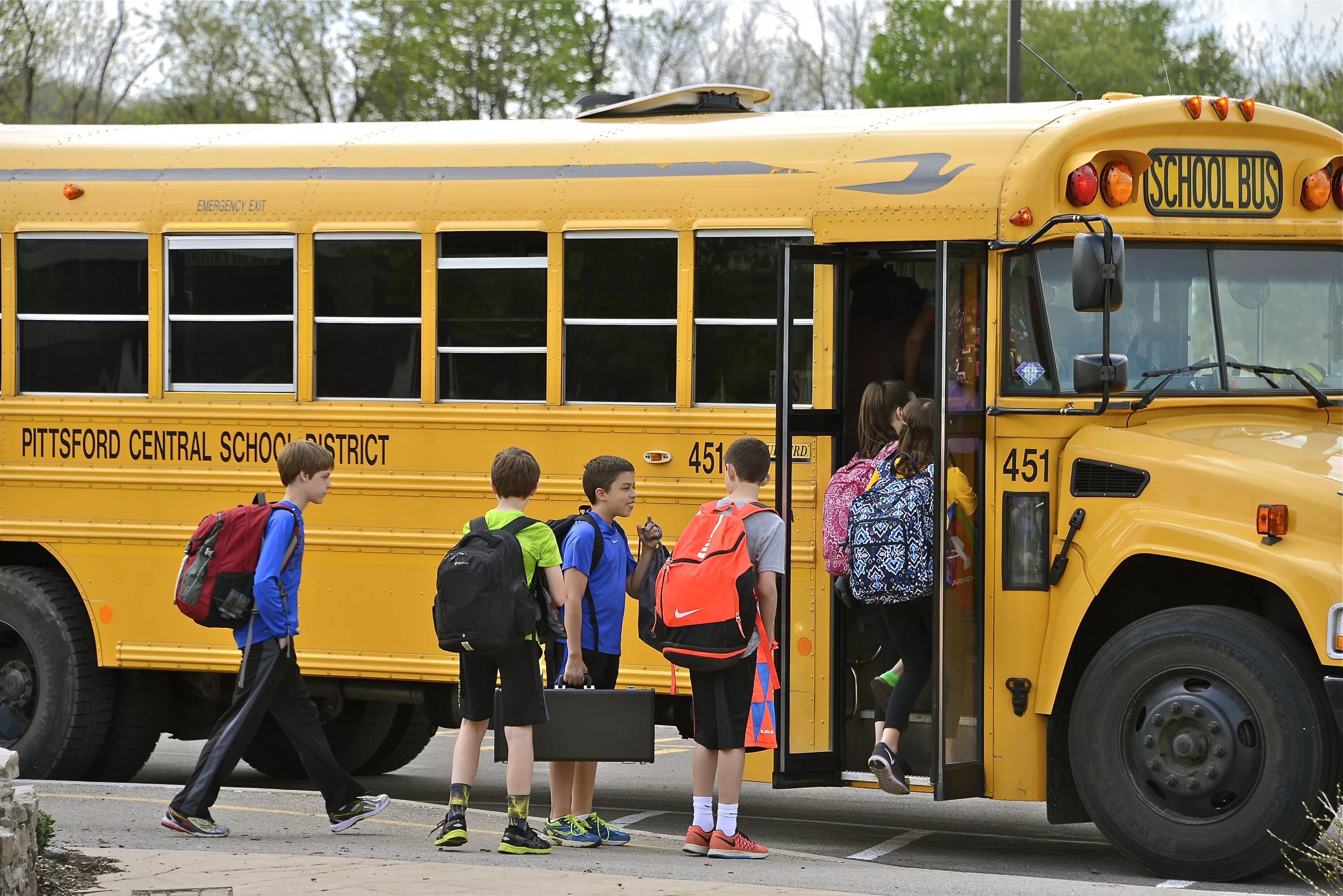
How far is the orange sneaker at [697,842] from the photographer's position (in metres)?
6.66

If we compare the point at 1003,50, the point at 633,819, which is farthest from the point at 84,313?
the point at 1003,50

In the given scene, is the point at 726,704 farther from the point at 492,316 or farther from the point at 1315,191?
the point at 1315,191

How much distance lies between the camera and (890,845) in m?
7.55

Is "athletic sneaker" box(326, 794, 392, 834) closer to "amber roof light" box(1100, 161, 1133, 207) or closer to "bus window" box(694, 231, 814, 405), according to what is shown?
"bus window" box(694, 231, 814, 405)

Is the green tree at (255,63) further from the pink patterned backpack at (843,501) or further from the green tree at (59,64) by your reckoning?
the pink patterned backpack at (843,501)

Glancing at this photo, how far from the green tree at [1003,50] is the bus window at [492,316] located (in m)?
32.1

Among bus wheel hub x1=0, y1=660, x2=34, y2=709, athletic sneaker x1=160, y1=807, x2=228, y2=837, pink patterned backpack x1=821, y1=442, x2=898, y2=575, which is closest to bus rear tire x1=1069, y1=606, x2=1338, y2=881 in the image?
pink patterned backpack x1=821, y1=442, x2=898, y2=575

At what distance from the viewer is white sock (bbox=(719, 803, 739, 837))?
21.8 ft

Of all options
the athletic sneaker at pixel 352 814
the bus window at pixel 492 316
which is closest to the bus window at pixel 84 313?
the bus window at pixel 492 316

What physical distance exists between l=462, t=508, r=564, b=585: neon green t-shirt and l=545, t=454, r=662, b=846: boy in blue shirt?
89 mm

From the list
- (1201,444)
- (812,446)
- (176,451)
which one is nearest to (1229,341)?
(1201,444)

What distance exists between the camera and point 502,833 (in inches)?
278

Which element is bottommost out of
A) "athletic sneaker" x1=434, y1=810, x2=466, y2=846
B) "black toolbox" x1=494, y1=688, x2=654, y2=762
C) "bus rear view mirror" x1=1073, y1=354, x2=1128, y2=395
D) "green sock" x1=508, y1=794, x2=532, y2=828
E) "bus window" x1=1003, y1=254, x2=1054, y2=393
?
"athletic sneaker" x1=434, y1=810, x2=466, y2=846

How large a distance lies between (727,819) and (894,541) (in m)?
1.15
